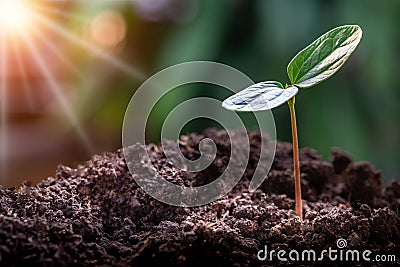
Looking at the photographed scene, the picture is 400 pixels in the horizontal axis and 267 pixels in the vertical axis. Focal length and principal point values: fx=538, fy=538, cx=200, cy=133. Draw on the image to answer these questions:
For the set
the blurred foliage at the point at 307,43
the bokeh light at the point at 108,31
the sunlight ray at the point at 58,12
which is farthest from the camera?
the bokeh light at the point at 108,31

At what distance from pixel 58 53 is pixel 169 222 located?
1.85 metres

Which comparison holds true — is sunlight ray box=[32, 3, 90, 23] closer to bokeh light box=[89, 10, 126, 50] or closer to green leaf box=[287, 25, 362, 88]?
bokeh light box=[89, 10, 126, 50]

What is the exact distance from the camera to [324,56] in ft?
1.86

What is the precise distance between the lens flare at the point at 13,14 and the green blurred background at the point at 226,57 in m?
0.08

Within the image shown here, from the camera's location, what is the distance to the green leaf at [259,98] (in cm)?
50

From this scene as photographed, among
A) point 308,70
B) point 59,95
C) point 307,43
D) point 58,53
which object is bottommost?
point 308,70

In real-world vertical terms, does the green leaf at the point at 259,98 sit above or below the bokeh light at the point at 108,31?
below

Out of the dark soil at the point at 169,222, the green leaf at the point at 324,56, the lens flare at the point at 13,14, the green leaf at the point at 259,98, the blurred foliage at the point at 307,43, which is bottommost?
the dark soil at the point at 169,222

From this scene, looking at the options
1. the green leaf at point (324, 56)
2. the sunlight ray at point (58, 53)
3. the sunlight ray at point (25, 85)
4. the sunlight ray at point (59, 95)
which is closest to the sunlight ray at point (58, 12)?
the sunlight ray at point (58, 53)

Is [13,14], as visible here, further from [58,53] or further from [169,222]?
[169,222]

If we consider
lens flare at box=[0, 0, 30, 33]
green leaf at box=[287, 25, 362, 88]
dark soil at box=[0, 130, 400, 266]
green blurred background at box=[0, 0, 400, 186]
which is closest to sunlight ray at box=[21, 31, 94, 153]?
green blurred background at box=[0, 0, 400, 186]

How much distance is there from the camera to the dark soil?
0.48 metres

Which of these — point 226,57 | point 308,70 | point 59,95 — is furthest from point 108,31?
point 308,70

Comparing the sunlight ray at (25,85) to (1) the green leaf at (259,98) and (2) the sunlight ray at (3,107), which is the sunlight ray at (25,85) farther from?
(1) the green leaf at (259,98)
